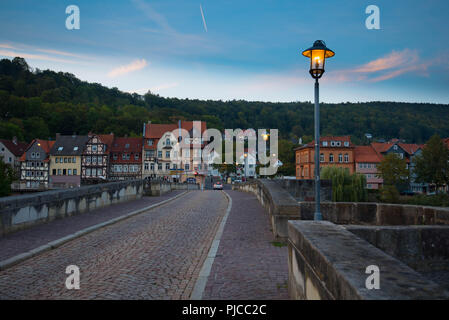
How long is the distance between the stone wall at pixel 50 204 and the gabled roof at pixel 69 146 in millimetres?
65932

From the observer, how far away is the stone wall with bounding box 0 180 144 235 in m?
9.22

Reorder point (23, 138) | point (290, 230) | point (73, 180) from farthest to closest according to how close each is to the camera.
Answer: point (23, 138), point (73, 180), point (290, 230)

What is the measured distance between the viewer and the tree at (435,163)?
62.2 m

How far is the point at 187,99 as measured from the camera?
451 feet

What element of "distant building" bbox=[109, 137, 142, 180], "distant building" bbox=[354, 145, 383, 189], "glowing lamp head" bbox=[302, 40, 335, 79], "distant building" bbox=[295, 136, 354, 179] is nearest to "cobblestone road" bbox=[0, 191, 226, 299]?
"glowing lamp head" bbox=[302, 40, 335, 79]

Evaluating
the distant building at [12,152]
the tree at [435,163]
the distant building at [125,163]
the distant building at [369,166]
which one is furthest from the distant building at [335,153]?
the distant building at [12,152]

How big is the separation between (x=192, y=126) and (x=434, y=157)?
49.2m

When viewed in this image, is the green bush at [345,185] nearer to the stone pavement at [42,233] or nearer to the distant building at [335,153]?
the stone pavement at [42,233]

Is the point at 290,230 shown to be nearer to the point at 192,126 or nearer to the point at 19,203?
the point at 19,203

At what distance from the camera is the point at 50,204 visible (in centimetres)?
1144

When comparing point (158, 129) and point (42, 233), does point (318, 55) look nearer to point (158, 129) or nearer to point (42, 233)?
point (42, 233)

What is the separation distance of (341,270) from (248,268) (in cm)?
383

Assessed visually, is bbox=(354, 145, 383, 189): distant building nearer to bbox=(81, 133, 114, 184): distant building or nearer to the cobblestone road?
bbox=(81, 133, 114, 184): distant building
